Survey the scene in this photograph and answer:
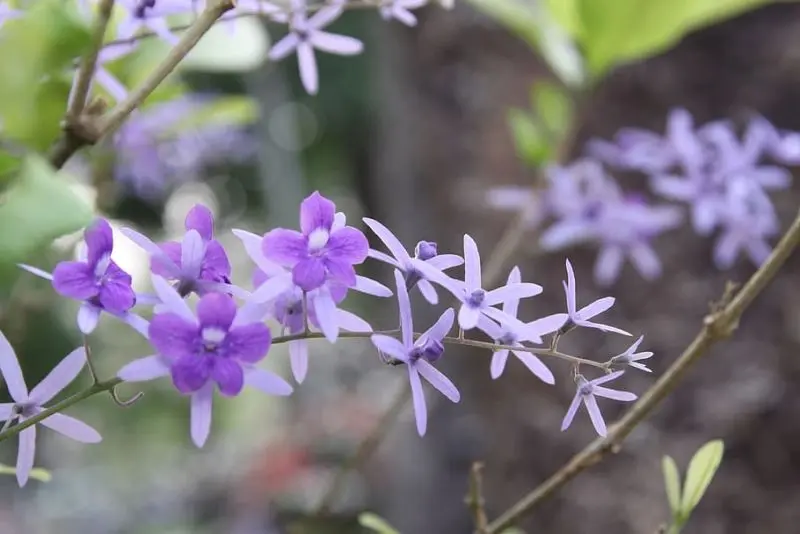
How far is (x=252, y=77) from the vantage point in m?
2.01

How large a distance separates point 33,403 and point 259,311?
74mm

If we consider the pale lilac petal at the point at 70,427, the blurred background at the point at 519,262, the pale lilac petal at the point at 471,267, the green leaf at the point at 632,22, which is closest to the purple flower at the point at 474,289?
the pale lilac petal at the point at 471,267

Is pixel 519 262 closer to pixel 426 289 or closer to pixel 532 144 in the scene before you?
pixel 532 144

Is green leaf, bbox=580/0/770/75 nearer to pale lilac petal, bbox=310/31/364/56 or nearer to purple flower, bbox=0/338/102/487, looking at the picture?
pale lilac petal, bbox=310/31/364/56

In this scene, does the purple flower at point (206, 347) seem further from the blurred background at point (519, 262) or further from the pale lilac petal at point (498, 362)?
the blurred background at point (519, 262)

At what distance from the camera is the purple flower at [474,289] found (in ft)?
0.70

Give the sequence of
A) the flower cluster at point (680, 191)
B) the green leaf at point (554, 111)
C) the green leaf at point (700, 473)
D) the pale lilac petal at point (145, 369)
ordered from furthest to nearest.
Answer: the green leaf at point (554, 111) → the flower cluster at point (680, 191) → the green leaf at point (700, 473) → the pale lilac petal at point (145, 369)

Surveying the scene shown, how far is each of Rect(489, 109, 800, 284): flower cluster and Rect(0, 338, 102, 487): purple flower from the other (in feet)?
1.04

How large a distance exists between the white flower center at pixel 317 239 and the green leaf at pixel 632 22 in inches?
13.6

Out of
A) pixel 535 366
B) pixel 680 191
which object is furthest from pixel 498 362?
pixel 680 191

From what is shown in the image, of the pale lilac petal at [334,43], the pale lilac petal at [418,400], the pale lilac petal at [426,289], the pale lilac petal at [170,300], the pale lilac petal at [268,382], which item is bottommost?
the pale lilac petal at [418,400]

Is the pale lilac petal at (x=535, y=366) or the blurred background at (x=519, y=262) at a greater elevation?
the pale lilac petal at (x=535, y=366)

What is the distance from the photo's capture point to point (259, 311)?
7.8 inches

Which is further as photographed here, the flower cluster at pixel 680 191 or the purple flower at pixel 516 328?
the flower cluster at pixel 680 191
